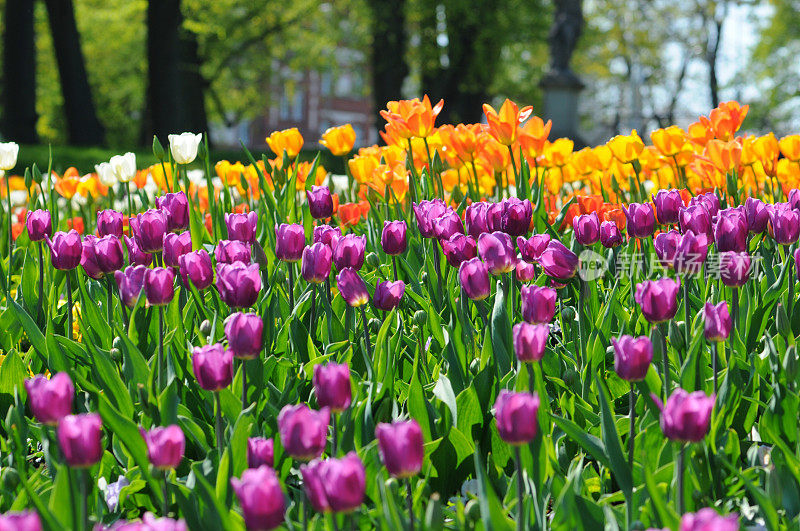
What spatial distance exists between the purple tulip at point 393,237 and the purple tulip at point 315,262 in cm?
21

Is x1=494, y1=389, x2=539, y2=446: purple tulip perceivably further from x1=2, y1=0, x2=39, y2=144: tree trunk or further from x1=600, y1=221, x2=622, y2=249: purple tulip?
x1=2, y1=0, x2=39, y2=144: tree trunk

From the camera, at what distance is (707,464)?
1.48 meters

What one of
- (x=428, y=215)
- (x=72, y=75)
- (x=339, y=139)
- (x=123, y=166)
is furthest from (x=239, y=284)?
(x=72, y=75)

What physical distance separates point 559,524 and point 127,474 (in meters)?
0.78

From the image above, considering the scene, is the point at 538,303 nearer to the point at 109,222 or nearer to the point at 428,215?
the point at 428,215

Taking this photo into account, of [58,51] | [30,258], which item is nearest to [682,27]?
[58,51]

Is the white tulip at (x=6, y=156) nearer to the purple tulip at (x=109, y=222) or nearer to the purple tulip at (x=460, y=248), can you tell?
the purple tulip at (x=109, y=222)

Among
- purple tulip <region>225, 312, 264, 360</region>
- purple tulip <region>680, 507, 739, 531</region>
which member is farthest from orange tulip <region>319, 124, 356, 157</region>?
purple tulip <region>680, 507, 739, 531</region>

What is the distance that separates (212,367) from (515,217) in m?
1.00

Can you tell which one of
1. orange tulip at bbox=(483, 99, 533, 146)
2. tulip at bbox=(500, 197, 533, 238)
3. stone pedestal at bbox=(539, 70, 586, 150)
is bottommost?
tulip at bbox=(500, 197, 533, 238)

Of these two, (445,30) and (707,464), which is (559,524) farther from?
(445,30)

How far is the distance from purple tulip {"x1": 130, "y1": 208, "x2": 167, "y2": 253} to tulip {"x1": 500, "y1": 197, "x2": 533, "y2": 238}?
0.85 m

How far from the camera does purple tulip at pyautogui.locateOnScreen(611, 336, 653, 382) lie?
4.32 ft

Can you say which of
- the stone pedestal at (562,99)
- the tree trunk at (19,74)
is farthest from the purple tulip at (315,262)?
the stone pedestal at (562,99)
